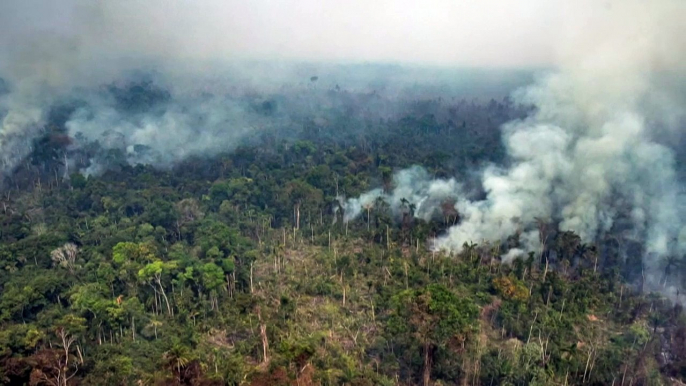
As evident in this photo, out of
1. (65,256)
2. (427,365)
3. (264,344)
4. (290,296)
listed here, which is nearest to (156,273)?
(290,296)

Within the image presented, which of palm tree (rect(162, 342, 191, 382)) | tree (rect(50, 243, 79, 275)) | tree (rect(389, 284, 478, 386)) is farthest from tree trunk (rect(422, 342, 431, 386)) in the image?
tree (rect(50, 243, 79, 275))

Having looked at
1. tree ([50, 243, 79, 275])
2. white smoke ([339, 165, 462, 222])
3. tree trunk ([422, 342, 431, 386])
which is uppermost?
white smoke ([339, 165, 462, 222])

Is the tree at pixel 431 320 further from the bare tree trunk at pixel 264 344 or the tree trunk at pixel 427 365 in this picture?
the bare tree trunk at pixel 264 344

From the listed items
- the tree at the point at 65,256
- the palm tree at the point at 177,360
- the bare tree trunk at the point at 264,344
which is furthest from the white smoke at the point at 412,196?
the palm tree at the point at 177,360

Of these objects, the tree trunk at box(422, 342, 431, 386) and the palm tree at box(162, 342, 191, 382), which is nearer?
the palm tree at box(162, 342, 191, 382)

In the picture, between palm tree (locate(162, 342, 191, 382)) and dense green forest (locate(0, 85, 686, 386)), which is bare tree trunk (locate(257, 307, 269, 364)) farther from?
palm tree (locate(162, 342, 191, 382))

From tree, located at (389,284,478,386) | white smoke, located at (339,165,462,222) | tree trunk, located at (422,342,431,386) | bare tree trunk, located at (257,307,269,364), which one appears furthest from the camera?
white smoke, located at (339,165,462,222)

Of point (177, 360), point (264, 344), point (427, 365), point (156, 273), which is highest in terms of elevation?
point (177, 360)

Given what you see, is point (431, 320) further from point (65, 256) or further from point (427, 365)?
point (65, 256)

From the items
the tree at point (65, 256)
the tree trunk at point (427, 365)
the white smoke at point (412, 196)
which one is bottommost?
the tree trunk at point (427, 365)
